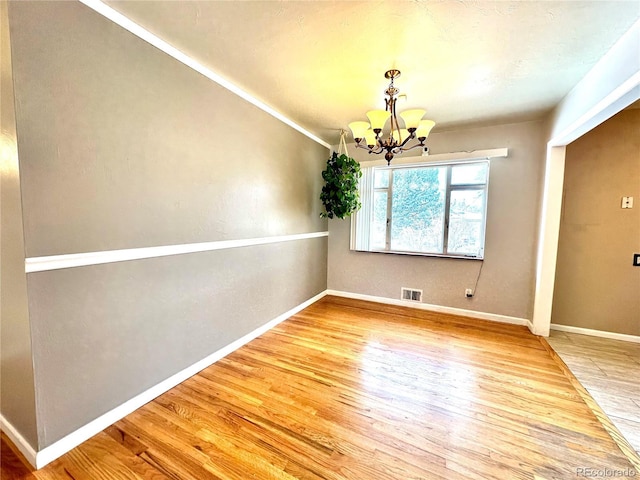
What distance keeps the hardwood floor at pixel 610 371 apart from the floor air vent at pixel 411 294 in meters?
1.44

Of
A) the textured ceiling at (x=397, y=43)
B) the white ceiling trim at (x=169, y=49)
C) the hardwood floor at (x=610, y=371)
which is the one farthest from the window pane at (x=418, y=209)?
the white ceiling trim at (x=169, y=49)

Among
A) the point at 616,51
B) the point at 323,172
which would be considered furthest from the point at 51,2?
the point at 616,51

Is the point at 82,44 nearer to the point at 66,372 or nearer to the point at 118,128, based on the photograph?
the point at 118,128

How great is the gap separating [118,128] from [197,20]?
804 mm

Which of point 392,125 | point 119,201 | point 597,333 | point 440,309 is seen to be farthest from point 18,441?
point 597,333

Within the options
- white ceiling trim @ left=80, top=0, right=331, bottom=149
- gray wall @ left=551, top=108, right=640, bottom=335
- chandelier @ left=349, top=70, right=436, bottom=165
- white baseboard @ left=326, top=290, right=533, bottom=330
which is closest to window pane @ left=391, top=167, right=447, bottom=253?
white baseboard @ left=326, top=290, right=533, bottom=330

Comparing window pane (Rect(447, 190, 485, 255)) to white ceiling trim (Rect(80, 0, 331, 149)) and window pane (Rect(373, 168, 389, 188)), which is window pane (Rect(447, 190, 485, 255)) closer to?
window pane (Rect(373, 168, 389, 188))

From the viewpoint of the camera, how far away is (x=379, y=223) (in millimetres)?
4039

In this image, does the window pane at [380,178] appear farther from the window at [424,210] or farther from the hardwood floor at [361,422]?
the hardwood floor at [361,422]

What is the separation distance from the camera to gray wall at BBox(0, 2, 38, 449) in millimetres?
1212

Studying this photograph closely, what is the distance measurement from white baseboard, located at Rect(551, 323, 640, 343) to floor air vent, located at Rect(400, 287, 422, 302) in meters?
1.51

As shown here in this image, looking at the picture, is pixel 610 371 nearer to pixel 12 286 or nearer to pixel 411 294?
pixel 411 294

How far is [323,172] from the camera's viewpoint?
12.4 ft

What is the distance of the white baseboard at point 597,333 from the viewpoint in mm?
2821
